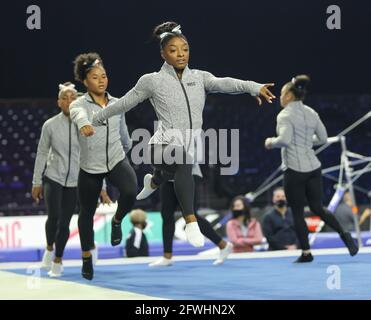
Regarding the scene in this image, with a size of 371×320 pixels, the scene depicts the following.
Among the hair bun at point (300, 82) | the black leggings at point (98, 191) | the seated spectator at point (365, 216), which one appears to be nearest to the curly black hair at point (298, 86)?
the hair bun at point (300, 82)

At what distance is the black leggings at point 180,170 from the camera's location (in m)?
4.96

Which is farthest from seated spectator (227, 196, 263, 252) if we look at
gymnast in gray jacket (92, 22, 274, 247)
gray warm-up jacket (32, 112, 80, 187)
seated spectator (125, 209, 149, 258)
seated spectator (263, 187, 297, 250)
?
gymnast in gray jacket (92, 22, 274, 247)

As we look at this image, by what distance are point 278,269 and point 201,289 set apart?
1317 millimetres

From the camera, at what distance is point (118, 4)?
13.3 m

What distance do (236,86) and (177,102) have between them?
0.36 meters

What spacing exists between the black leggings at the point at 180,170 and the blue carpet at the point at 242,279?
53 centimetres

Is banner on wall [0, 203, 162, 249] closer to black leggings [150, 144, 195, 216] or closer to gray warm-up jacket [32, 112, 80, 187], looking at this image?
gray warm-up jacket [32, 112, 80, 187]

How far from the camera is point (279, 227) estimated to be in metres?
9.02

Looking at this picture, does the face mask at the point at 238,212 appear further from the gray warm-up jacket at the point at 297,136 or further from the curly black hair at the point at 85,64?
the curly black hair at the point at 85,64

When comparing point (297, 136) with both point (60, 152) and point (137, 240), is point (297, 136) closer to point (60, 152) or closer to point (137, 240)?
point (60, 152)

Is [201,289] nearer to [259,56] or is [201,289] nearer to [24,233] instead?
[24,233]

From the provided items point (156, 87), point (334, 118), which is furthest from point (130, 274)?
point (334, 118)

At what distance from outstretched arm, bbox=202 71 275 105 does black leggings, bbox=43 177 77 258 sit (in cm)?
175

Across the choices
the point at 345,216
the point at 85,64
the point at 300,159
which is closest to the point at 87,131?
the point at 85,64
